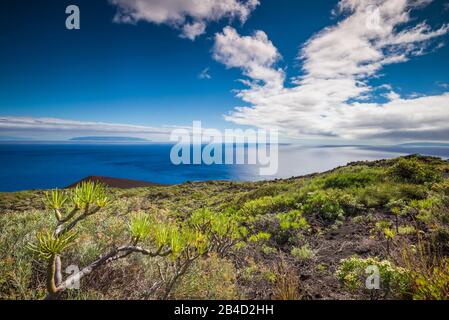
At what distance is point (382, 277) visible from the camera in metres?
3.71

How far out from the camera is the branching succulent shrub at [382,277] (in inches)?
137

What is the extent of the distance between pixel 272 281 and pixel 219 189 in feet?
107

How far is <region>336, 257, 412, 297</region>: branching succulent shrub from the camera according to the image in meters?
3.49

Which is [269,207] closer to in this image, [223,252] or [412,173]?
[412,173]

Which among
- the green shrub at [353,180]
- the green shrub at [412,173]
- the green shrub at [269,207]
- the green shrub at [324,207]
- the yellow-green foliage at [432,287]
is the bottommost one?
the green shrub at [269,207]

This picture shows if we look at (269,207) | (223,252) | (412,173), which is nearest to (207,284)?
(223,252)

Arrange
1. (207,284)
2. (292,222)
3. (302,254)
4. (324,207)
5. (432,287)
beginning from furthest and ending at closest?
(324,207) < (292,222) < (302,254) < (207,284) < (432,287)

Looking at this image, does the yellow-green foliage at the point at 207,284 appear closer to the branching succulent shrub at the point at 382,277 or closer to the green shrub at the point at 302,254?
the branching succulent shrub at the point at 382,277

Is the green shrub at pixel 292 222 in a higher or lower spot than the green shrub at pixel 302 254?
higher

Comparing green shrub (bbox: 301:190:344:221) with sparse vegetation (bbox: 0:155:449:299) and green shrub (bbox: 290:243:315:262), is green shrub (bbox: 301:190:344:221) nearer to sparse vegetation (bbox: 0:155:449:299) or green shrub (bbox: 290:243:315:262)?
sparse vegetation (bbox: 0:155:449:299)

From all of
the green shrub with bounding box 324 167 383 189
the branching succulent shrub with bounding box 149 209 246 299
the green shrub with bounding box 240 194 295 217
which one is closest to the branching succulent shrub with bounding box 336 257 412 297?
the branching succulent shrub with bounding box 149 209 246 299

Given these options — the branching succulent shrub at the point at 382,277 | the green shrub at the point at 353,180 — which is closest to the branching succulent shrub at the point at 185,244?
the branching succulent shrub at the point at 382,277

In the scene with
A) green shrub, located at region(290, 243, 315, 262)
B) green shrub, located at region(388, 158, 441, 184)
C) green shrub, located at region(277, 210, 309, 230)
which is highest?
green shrub, located at region(388, 158, 441, 184)
